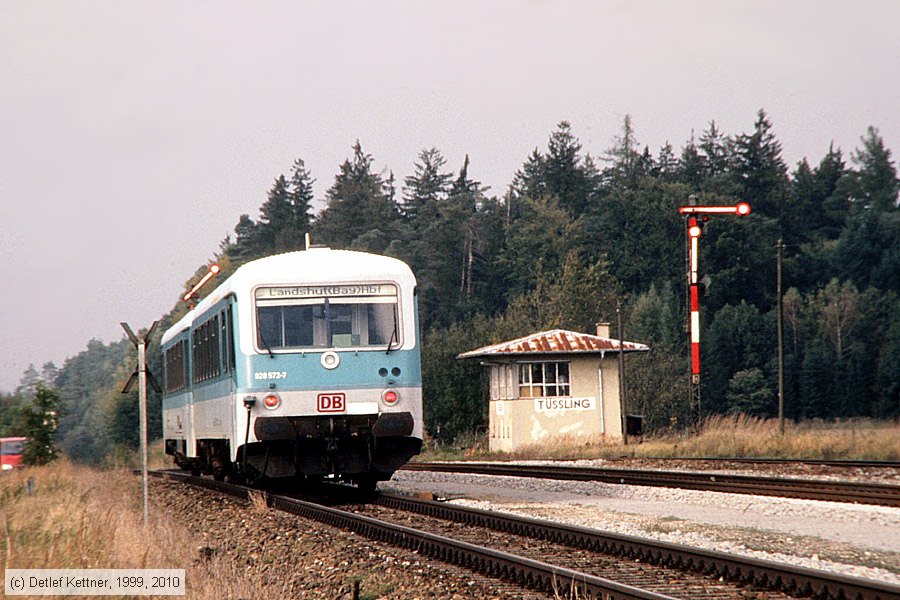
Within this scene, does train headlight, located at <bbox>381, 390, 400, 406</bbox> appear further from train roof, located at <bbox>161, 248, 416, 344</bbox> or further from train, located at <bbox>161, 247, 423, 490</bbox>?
train roof, located at <bbox>161, 248, 416, 344</bbox>

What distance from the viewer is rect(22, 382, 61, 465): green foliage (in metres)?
25.8

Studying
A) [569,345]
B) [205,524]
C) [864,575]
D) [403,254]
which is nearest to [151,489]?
[205,524]

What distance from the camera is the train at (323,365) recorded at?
16.9 m

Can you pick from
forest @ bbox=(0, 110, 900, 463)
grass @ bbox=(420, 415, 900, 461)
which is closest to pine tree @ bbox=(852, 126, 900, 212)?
forest @ bbox=(0, 110, 900, 463)

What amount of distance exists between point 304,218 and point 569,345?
8210cm

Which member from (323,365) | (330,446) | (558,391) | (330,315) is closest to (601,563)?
(323,365)

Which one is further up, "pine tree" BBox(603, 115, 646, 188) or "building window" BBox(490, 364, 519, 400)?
"pine tree" BBox(603, 115, 646, 188)

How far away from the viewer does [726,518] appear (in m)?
15.7

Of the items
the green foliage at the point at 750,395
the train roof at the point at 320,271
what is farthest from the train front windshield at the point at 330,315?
the green foliage at the point at 750,395

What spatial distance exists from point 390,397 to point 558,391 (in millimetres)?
25852

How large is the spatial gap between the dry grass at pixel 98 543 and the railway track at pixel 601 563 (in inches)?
73.9

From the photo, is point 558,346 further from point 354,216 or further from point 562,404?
point 354,216

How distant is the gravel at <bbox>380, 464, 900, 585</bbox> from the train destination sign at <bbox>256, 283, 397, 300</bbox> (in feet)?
10.8

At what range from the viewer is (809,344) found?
96000 millimetres
